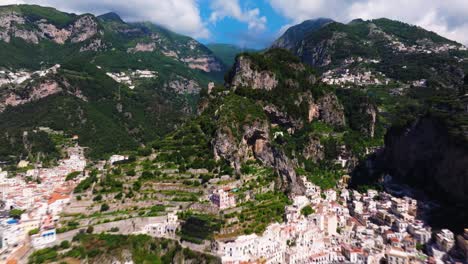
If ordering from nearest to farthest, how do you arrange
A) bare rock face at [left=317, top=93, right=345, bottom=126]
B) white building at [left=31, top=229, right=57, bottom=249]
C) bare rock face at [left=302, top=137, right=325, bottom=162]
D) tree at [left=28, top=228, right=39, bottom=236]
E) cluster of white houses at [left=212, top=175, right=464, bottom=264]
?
cluster of white houses at [left=212, top=175, right=464, bottom=264], white building at [left=31, top=229, right=57, bottom=249], tree at [left=28, top=228, right=39, bottom=236], bare rock face at [left=302, top=137, right=325, bottom=162], bare rock face at [left=317, top=93, right=345, bottom=126]

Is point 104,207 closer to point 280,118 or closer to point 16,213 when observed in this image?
point 16,213

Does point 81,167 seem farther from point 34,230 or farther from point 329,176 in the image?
point 329,176

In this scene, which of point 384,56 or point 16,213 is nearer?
point 16,213

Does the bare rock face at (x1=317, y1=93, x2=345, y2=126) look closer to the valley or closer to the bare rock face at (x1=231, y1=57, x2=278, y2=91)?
the valley

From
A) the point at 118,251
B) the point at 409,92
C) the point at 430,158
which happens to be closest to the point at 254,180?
the point at 118,251

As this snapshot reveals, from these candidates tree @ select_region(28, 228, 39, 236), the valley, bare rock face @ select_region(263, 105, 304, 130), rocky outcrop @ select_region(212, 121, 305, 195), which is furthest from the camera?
bare rock face @ select_region(263, 105, 304, 130)

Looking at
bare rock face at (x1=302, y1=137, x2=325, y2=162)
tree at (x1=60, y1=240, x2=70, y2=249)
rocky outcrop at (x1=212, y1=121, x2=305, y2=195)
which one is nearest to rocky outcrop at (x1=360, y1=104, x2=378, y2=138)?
bare rock face at (x1=302, y1=137, x2=325, y2=162)
